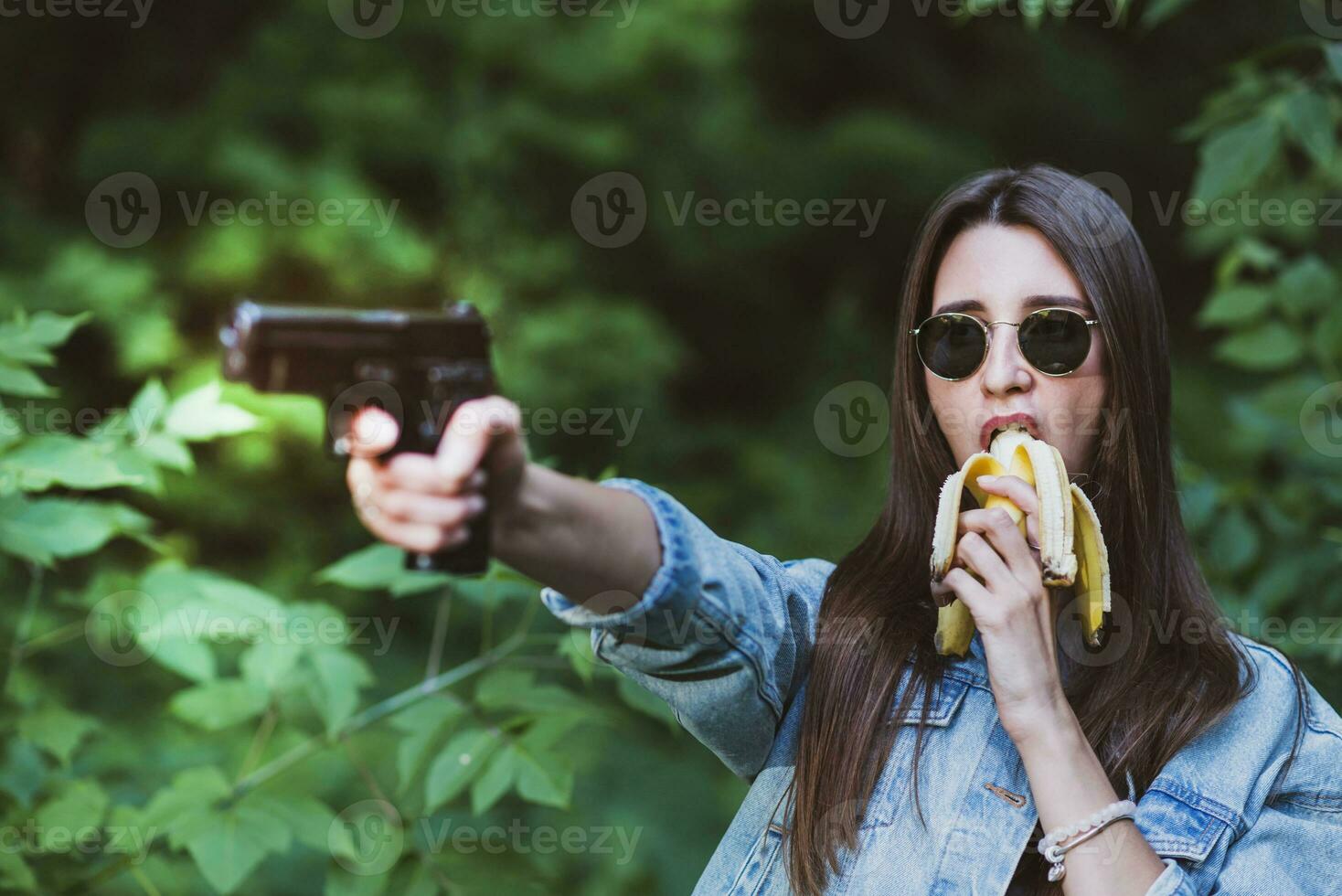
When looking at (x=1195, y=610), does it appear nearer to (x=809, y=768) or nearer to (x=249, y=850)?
(x=809, y=768)

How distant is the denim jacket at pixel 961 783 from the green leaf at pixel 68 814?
39.2 inches

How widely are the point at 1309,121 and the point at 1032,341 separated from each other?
94 cm

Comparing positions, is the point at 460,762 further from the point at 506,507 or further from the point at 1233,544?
the point at 1233,544

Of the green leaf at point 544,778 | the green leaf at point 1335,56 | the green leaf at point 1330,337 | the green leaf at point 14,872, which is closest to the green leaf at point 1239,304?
the green leaf at point 1330,337

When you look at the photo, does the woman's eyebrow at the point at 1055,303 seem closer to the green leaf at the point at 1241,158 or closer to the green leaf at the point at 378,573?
the green leaf at the point at 1241,158

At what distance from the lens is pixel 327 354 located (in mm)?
941

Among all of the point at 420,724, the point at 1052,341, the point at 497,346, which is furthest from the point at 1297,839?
the point at 497,346

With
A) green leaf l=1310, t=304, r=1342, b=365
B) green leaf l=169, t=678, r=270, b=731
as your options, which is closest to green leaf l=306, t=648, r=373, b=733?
green leaf l=169, t=678, r=270, b=731

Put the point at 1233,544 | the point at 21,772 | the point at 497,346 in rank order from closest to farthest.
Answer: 1. the point at 21,772
2. the point at 1233,544
3. the point at 497,346

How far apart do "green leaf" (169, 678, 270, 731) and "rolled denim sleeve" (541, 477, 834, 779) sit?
0.84 m

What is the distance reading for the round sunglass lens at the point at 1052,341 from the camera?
1.55m

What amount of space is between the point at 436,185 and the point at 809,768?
276 cm

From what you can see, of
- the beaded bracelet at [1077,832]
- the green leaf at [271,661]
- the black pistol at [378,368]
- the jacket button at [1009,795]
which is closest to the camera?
the black pistol at [378,368]

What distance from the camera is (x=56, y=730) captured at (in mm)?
1873
